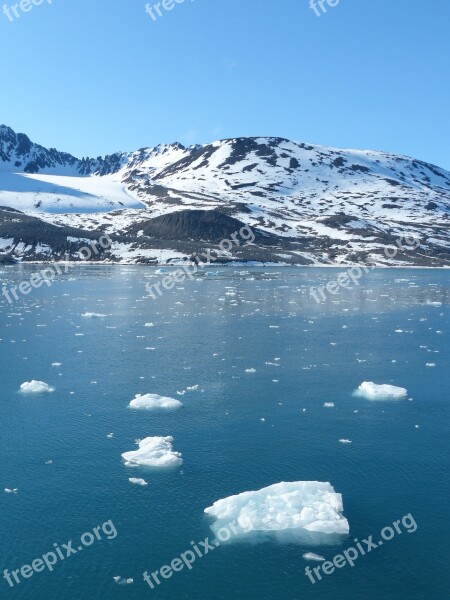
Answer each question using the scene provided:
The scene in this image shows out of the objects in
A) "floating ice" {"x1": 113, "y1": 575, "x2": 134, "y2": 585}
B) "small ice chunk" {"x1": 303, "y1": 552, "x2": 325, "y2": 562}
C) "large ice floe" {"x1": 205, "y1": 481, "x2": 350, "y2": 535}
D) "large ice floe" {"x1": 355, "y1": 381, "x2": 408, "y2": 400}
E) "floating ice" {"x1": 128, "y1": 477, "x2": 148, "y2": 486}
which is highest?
"large ice floe" {"x1": 355, "y1": 381, "x2": 408, "y2": 400}

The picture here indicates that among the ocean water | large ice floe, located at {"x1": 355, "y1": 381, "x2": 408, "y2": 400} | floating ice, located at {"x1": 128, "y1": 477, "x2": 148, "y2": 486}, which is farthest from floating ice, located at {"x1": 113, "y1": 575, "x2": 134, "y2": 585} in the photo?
large ice floe, located at {"x1": 355, "y1": 381, "x2": 408, "y2": 400}

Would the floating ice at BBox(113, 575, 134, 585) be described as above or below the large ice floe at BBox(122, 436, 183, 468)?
below

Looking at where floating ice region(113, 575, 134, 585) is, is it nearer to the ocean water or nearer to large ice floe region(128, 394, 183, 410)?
the ocean water

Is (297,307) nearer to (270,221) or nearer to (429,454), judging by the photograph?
(429,454)

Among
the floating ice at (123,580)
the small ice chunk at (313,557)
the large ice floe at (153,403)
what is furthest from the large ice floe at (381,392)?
the floating ice at (123,580)

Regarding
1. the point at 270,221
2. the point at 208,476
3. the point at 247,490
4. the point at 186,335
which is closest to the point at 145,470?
the point at 208,476

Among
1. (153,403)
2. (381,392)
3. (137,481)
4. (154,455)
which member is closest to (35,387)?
(153,403)
